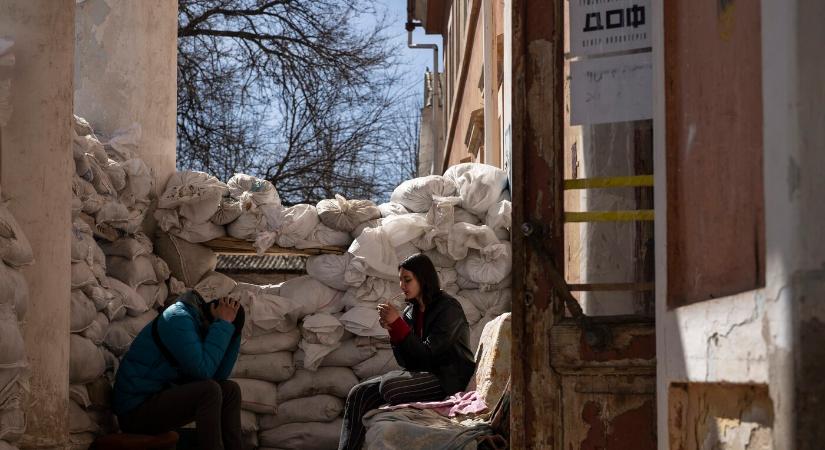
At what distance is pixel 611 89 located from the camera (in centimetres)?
387

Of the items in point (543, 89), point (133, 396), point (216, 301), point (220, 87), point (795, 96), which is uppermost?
point (220, 87)

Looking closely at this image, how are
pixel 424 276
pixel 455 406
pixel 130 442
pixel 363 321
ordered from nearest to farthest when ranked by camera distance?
pixel 455 406 < pixel 424 276 < pixel 130 442 < pixel 363 321

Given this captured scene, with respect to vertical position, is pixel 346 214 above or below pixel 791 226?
above

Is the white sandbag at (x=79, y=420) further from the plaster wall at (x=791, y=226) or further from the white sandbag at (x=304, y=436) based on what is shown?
the plaster wall at (x=791, y=226)

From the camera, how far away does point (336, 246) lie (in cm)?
823

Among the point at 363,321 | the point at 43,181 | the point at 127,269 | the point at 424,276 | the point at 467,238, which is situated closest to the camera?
the point at 43,181

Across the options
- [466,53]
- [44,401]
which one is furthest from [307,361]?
[466,53]

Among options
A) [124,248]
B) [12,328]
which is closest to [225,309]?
[124,248]

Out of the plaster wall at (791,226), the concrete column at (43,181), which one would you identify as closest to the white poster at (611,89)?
the plaster wall at (791,226)

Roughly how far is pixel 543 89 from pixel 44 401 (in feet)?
10.5

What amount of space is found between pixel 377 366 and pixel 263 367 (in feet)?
2.39

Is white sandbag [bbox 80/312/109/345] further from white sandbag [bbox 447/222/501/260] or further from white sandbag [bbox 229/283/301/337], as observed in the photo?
white sandbag [bbox 447/222/501/260]

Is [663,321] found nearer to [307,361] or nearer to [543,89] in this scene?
[543,89]

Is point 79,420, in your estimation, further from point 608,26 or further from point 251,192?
point 608,26
